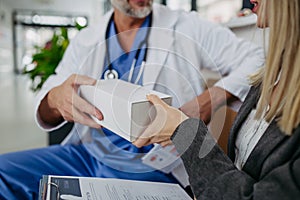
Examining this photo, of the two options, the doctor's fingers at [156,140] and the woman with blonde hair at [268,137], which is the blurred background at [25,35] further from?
the woman with blonde hair at [268,137]

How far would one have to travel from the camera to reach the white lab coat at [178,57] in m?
1.02

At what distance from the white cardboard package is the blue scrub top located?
23cm

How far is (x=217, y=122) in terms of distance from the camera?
0.85 m

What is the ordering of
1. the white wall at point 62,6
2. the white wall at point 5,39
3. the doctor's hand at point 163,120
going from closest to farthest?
the doctor's hand at point 163,120 < the white wall at point 5,39 < the white wall at point 62,6

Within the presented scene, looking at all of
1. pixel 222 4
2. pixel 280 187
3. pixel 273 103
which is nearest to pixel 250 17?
pixel 273 103

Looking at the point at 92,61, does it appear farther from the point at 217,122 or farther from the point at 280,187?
the point at 280,187

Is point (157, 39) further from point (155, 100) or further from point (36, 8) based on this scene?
point (36, 8)

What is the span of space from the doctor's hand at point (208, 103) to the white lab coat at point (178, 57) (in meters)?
0.03

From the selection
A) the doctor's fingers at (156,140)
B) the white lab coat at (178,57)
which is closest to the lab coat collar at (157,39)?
the white lab coat at (178,57)

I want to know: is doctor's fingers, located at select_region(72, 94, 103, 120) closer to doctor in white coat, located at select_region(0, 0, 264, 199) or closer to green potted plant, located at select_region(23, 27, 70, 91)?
doctor in white coat, located at select_region(0, 0, 264, 199)

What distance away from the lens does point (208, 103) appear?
0.93 metres

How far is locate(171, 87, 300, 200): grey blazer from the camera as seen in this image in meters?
0.48

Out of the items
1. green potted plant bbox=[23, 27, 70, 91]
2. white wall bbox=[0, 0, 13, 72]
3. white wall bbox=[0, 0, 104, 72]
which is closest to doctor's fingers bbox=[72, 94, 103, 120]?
green potted plant bbox=[23, 27, 70, 91]

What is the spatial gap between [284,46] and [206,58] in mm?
616
